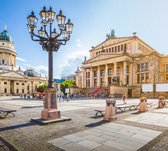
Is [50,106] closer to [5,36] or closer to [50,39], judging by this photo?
[50,39]

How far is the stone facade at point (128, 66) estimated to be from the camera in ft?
147

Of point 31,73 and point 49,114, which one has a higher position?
point 31,73

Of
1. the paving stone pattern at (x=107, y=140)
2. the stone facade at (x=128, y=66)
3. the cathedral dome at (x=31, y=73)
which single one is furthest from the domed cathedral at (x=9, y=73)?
the paving stone pattern at (x=107, y=140)

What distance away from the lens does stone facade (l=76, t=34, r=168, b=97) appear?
147 ft

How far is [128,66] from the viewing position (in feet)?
165

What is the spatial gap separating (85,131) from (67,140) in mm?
1427

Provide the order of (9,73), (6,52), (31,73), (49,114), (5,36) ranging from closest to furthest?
1. (49,114)
2. (9,73)
3. (6,52)
4. (5,36)
5. (31,73)

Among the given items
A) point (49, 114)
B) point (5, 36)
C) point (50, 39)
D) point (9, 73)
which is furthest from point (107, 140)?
point (5, 36)

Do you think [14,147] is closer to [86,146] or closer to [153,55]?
[86,146]

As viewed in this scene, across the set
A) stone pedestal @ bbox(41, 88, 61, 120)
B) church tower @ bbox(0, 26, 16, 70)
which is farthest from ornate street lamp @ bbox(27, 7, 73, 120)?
church tower @ bbox(0, 26, 16, 70)

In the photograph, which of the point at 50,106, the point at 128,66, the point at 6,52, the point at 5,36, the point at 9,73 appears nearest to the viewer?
the point at 50,106

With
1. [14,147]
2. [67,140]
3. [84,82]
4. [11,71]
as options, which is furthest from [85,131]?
[11,71]

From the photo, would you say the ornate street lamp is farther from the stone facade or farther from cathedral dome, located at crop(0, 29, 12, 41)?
cathedral dome, located at crop(0, 29, 12, 41)

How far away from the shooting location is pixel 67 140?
604cm
